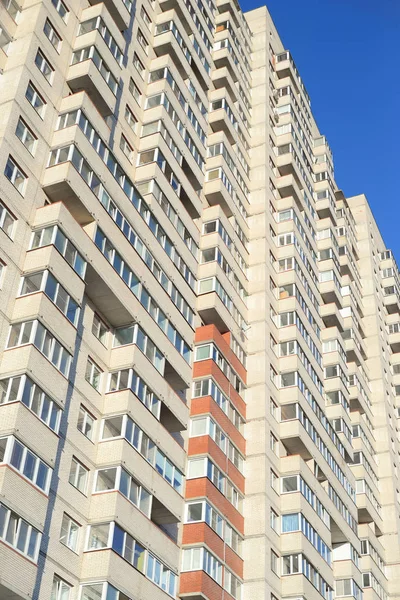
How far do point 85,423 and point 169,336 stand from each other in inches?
378

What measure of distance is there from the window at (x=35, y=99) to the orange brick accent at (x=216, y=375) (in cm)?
1798

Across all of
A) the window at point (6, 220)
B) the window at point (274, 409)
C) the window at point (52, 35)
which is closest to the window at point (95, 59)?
the window at point (52, 35)

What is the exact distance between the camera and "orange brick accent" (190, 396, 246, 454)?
48.6 m

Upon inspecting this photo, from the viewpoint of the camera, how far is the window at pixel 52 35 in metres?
46.9

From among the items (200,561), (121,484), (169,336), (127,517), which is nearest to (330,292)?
(169,336)

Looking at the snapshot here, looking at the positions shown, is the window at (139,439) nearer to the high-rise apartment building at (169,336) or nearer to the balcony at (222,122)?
the high-rise apartment building at (169,336)

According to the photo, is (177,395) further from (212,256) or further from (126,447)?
(212,256)

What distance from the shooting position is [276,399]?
187 feet

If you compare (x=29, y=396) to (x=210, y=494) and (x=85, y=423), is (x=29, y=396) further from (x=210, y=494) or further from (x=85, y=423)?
(x=210, y=494)

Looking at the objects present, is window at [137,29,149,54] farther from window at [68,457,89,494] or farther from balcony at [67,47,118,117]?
window at [68,457,89,494]

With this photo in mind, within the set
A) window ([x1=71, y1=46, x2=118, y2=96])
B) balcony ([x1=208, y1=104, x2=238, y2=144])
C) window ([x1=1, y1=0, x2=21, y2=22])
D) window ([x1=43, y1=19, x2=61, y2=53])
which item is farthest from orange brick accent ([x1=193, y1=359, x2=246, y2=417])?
balcony ([x1=208, y1=104, x2=238, y2=144])

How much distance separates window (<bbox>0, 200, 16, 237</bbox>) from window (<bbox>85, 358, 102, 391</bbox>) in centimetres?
781

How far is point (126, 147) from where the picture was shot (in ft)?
172

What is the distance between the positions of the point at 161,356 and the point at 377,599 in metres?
31.9
